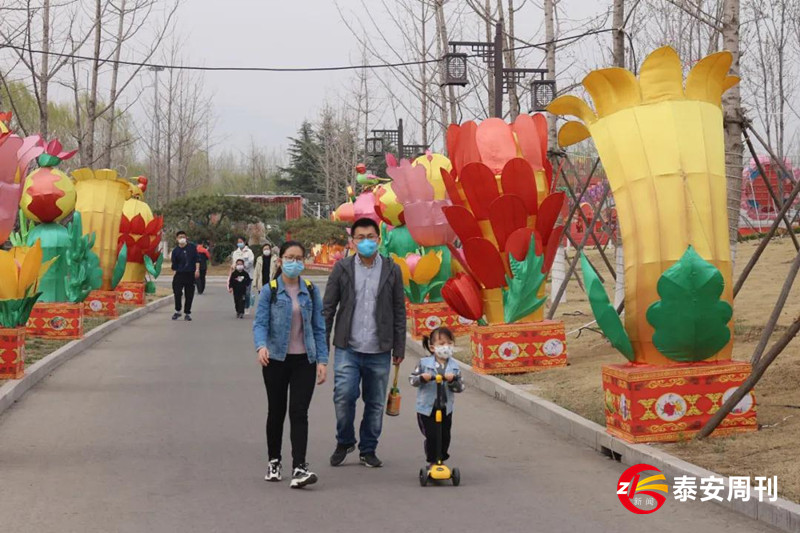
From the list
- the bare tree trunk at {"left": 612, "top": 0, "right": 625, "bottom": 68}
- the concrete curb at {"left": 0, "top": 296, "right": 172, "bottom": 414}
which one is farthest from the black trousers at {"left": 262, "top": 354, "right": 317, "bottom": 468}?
the bare tree trunk at {"left": 612, "top": 0, "right": 625, "bottom": 68}

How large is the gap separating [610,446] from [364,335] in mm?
2041

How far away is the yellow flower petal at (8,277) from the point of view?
12.1m

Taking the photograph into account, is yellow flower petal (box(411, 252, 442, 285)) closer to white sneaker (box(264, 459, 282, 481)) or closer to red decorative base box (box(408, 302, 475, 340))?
red decorative base box (box(408, 302, 475, 340))

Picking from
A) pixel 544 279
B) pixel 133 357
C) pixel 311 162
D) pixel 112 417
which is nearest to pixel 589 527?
pixel 112 417

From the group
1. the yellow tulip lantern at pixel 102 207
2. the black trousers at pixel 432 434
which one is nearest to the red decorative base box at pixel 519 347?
the black trousers at pixel 432 434

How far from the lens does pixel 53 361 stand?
1406 centimetres

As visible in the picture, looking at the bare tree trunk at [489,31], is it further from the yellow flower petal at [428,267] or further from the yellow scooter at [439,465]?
the yellow scooter at [439,465]

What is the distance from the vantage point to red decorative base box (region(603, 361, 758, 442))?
8188mm

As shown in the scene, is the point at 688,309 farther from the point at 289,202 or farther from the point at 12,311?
the point at 289,202

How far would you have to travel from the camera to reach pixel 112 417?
33.7 feet

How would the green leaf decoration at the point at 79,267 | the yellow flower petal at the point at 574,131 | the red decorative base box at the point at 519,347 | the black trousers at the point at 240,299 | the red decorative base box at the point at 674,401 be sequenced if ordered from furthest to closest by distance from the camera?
the black trousers at the point at 240,299 < the green leaf decoration at the point at 79,267 < the red decorative base box at the point at 519,347 < the yellow flower petal at the point at 574,131 < the red decorative base box at the point at 674,401

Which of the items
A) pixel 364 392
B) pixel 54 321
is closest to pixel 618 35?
pixel 364 392

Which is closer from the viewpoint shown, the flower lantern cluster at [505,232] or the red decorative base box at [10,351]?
the red decorative base box at [10,351]

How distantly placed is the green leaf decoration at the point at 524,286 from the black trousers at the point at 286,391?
580 centimetres
